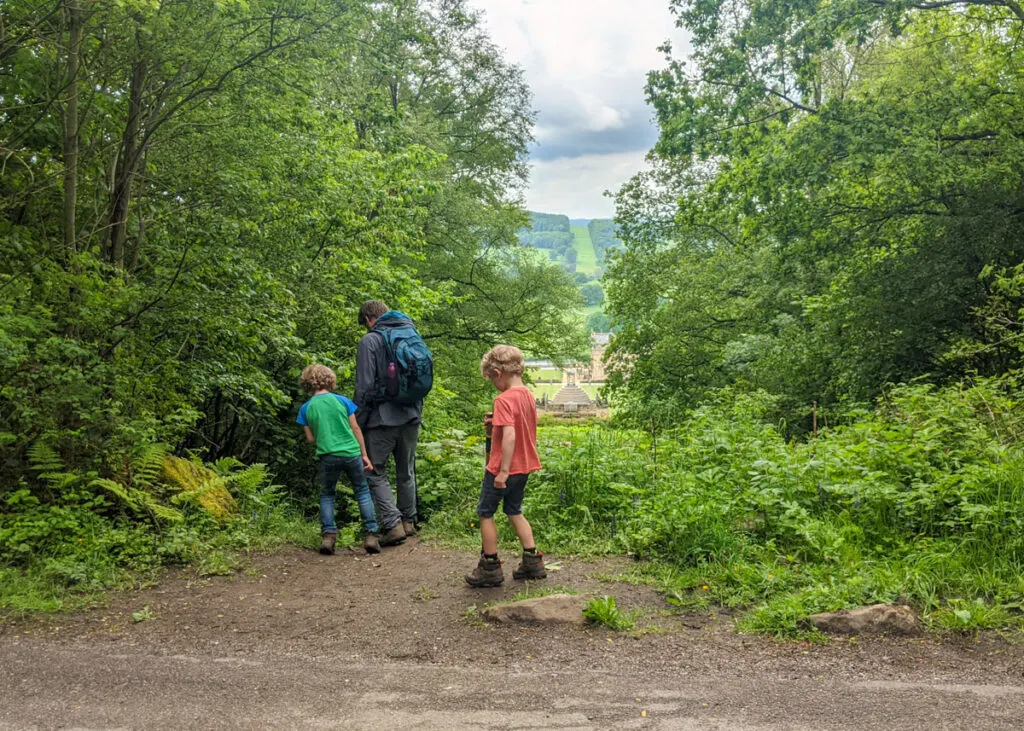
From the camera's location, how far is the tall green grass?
4645 millimetres

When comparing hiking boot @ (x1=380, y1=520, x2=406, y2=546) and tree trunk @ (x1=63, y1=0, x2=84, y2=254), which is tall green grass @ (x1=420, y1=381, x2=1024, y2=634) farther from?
tree trunk @ (x1=63, y1=0, x2=84, y2=254)

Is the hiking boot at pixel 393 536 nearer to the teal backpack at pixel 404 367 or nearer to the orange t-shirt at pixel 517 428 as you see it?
the teal backpack at pixel 404 367

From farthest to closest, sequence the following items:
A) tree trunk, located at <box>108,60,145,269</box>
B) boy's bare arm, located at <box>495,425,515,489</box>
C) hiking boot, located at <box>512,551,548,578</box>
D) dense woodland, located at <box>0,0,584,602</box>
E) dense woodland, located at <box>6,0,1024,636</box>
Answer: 1. tree trunk, located at <box>108,60,145,269</box>
2. dense woodland, located at <box>0,0,584,602</box>
3. dense woodland, located at <box>6,0,1024,636</box>
4. hiking boot, located at <box>512,551,548,578</box>
5. boy's bare arm, located at <box>495,425,515,489</box>

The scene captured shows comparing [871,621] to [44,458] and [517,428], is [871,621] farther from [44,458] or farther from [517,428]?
[44,458]

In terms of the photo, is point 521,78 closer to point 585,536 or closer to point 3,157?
point 3,157

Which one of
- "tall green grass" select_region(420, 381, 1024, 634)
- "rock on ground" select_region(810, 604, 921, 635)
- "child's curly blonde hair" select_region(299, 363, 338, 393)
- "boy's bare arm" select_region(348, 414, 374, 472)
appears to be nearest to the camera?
"rock on ground" select_region(810, 604, 921, 635)

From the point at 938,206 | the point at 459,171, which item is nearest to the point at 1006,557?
the point at 938,206

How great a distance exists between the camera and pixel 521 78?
25156mm

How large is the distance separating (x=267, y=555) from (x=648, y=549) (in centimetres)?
313

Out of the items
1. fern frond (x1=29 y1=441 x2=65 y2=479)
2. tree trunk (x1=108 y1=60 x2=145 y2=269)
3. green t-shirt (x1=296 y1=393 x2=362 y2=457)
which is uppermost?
tree trunk (x1=108 y1=60 x2=145 y2=269)

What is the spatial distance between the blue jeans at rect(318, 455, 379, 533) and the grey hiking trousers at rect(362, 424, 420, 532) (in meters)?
0.09

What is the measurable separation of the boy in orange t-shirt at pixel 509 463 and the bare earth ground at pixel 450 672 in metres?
0.21

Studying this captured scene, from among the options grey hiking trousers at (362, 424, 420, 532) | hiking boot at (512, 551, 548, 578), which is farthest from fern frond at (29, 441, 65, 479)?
hiking boot at (512, 551, 548, 578)

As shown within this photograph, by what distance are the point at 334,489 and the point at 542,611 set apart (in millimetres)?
2768
